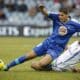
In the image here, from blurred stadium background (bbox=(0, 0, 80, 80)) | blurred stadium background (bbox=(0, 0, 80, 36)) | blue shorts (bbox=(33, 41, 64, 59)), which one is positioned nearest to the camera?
blue shorts (bbox=(33, 41, 64, 59))

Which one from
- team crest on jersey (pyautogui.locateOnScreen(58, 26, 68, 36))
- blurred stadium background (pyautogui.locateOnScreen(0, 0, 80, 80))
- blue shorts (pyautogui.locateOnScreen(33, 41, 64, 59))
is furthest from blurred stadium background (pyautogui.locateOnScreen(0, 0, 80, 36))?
team crest on jersey (pyautogui.locateOnScreen(58, 26, 68, 36))

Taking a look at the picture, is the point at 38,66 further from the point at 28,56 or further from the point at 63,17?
the point at 63,17

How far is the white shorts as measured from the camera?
1219 cm

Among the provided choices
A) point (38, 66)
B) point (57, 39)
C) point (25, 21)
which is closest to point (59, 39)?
point (57, 39)

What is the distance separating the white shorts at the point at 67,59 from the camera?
40.0ft

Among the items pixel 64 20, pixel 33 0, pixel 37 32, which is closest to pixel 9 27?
pixel 37 32

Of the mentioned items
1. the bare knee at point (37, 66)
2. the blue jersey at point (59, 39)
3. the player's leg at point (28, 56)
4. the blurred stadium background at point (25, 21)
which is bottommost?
the blurred stadium background at point (25, 21)

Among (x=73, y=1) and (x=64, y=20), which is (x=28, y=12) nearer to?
(x=73, y=1)

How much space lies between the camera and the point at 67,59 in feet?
40.1

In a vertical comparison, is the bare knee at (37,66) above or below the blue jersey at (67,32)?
below

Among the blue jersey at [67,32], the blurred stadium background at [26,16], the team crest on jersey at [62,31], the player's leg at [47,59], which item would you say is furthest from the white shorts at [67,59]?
the blurred stadium background at [26,16]

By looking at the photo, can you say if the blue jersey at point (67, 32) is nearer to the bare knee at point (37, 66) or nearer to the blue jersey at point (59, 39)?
the blue jersey at point (59, 39)

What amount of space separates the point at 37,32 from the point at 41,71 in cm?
1803

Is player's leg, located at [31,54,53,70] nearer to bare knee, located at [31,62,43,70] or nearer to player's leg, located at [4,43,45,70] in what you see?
bare knee, located at [31,62,43,70]
